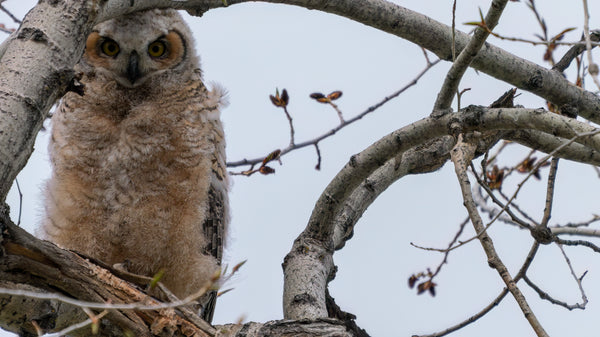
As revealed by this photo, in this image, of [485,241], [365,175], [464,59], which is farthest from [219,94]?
[485,241]

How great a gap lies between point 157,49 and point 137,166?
2.73ft

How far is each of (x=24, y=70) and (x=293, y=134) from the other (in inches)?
95.8

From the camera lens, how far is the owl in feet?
11.3

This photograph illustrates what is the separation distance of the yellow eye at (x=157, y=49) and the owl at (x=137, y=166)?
0.07 ft

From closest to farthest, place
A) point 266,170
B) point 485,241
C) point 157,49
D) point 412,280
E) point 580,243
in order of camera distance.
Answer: point 485,241 → point 580,243 → point 157,49 → point 266,170 → point 412,280

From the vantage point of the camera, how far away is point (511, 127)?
106 inches

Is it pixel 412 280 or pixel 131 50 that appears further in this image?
pixel 412 280

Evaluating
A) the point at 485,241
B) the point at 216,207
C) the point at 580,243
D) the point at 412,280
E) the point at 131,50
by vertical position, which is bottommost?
the point at 485,241

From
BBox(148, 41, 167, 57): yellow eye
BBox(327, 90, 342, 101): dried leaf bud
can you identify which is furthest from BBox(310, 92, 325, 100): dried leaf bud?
BBox(148, 41, 167, 57): yellow eye

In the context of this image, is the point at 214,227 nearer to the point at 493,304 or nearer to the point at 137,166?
the point at 137,166

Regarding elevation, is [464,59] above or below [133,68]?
below

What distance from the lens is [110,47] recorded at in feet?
12.4

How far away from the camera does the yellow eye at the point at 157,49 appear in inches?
154

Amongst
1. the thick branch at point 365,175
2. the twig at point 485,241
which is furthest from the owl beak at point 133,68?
the twig at point 485,241
